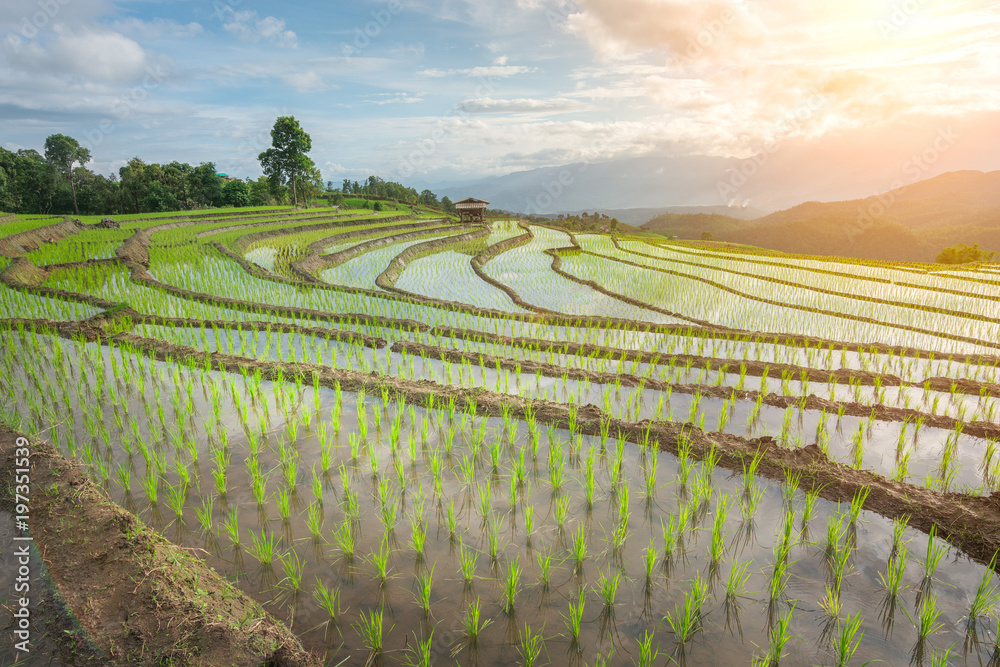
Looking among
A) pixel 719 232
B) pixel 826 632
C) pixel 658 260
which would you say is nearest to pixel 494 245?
pixel 658 260

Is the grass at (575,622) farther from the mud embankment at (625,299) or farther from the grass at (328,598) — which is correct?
the mud embankment at (625,299)

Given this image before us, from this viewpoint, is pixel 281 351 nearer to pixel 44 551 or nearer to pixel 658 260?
pixel 44 551

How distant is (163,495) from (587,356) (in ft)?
15.0

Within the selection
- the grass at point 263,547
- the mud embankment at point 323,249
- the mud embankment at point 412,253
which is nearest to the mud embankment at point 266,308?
the mud embankment at point 412,253

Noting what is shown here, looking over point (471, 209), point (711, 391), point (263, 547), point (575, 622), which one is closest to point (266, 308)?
point (263, 547)

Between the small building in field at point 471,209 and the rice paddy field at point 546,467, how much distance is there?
19679 millimetres

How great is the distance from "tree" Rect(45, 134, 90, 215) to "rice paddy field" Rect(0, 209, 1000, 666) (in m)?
34.4

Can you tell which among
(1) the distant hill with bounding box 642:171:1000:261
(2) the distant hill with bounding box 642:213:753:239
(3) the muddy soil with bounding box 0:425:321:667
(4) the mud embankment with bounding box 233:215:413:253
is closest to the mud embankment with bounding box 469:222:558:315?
(3) the muddy soil with bounding box 0:425:321:667

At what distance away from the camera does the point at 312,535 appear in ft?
8.95

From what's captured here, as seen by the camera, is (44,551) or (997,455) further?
(997,455)

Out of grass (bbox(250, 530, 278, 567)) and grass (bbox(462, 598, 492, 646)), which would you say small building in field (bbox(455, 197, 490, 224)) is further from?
grass (bbox(462, 598, 492, 646))

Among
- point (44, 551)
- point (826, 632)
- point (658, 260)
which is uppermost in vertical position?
point (658, 260)

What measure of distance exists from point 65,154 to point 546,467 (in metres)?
43.7

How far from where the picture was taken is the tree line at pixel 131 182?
30.6 m
